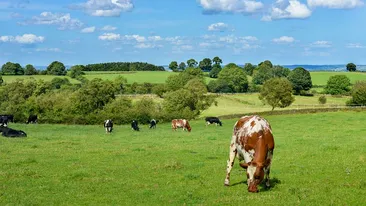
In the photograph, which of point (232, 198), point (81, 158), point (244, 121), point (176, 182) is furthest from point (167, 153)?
point (232, 198)

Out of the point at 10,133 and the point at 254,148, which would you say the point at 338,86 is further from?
the point at 254,148

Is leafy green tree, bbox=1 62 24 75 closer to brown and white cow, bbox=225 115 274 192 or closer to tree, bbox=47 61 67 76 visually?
tree, bbox=47 61 67 76

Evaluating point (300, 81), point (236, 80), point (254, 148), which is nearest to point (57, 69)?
point (236, 80)

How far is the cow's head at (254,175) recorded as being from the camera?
13.0 m

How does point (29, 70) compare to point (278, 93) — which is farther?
point (29, 70)

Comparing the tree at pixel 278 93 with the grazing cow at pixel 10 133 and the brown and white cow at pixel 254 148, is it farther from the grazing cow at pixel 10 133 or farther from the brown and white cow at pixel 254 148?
the brown and white cow at pixel 254 148

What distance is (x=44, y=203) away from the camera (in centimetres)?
1261

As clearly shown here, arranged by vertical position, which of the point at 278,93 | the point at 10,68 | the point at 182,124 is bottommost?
the point at 182,124

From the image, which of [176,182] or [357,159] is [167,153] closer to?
[176,182]

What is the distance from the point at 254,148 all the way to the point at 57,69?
155 metres

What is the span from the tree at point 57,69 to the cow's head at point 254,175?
6101 inches

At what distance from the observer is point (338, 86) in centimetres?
13138

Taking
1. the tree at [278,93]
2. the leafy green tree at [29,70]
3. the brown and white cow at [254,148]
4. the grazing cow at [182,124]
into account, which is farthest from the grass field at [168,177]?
the leafy green tree at [29,70]

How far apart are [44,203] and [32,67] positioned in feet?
522
